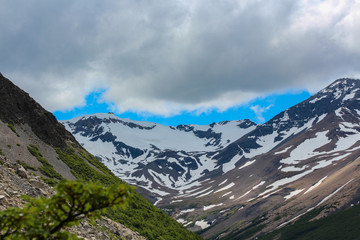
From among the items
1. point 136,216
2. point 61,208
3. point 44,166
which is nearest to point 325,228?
point 136,216

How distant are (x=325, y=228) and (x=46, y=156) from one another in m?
131

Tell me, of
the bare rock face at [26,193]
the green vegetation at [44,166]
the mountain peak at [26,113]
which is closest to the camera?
the bare rock face at [26,193]

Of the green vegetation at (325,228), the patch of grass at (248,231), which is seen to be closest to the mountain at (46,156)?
the green vegetation at (325,228)

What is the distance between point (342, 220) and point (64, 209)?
160107 millimetres

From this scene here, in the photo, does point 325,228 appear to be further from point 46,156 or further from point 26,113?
point 26,113

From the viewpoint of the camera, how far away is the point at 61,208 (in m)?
8.88

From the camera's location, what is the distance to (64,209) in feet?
29.3

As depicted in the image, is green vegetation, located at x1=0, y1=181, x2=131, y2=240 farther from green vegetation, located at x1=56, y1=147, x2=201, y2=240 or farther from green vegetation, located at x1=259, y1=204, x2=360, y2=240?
green vegetation, located at x1=259, y1=204, x2=360, y2=240

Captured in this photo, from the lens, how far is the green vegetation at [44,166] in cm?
4686

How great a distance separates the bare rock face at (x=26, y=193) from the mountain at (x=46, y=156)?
13cm

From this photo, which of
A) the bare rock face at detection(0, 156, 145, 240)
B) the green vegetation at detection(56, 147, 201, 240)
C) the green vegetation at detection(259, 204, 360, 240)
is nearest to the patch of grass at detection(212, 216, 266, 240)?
the green vegetation at detection(259, 204, 360, 240)

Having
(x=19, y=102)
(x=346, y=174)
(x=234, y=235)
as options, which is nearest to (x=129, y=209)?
(x=19, y=102)

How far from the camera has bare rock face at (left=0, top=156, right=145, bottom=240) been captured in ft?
72.3

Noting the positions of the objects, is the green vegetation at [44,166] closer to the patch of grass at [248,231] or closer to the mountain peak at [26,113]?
the mountain peak at [26,113]
